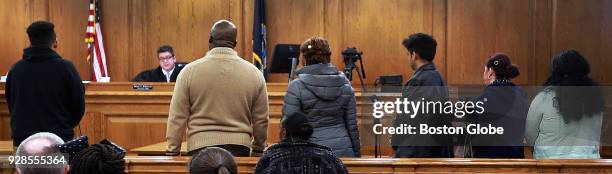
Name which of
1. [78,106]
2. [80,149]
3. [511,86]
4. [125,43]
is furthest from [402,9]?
[80,149]

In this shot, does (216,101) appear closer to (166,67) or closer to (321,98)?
(321,98)

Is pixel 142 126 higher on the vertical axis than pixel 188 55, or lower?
lower

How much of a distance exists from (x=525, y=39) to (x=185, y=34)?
366cm

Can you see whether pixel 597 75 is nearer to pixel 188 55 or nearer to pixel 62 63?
pixel 188 55

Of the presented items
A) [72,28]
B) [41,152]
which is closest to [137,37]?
[72,28]

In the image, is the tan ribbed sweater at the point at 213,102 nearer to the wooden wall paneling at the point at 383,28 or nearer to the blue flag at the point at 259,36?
the blue flag at the point at 259,36

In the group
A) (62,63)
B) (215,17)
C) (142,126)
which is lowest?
(142,126)

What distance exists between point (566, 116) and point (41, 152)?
105 inches

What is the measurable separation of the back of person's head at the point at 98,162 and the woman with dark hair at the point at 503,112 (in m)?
2.30

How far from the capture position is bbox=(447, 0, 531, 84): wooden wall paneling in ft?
27.1

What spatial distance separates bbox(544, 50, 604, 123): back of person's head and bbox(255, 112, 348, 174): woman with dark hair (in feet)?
5.22

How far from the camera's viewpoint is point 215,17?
8.55 metres

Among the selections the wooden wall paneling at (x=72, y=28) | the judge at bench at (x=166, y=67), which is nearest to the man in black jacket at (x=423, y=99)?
the judge at bench at (x=166, y=67)

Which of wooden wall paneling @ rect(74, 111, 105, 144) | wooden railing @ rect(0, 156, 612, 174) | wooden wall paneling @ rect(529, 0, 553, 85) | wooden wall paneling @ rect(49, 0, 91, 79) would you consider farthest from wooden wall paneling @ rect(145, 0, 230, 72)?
wooden railing @ rect(0, 156, 612, 174)
